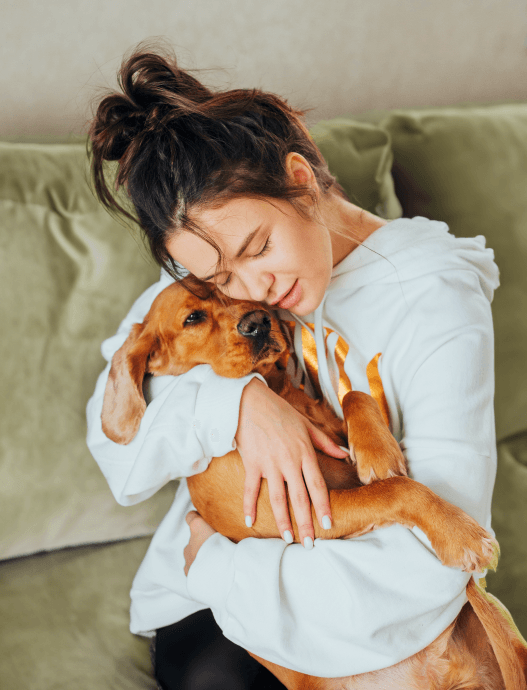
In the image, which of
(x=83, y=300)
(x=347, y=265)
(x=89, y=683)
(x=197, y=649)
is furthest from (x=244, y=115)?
(x=89, y=683)

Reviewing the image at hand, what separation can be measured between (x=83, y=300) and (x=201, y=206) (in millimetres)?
677

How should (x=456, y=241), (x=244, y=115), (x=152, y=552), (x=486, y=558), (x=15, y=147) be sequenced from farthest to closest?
(x=15, y=147)
(x=152, y=552)
(x=456, y=241)
(x=244, y=115)
(x=486, y=558)

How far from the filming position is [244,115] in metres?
1.09

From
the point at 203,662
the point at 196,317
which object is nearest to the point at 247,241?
the point at 196,317

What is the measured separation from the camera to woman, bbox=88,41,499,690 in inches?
39.1

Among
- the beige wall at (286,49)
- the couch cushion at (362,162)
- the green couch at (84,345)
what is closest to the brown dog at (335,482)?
the green couch at (84,345)

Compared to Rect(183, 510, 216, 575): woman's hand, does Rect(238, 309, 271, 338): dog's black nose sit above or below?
above

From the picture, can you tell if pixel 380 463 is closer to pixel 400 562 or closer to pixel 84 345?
pixel 400 562

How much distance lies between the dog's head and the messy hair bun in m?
0.22

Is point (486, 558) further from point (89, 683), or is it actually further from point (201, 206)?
point (89, 683)

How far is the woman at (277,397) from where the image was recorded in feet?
3.26

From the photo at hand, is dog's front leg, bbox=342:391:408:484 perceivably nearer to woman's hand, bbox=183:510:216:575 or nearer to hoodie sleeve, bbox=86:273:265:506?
hoodie sleeve, bbox=86:273:265:506

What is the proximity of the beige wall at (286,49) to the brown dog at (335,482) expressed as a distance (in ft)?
3.27

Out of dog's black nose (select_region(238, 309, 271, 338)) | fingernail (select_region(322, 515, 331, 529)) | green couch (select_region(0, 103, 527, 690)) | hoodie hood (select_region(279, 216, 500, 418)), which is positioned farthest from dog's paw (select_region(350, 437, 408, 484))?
green couch (select_region(0, 103, 527, 690))
